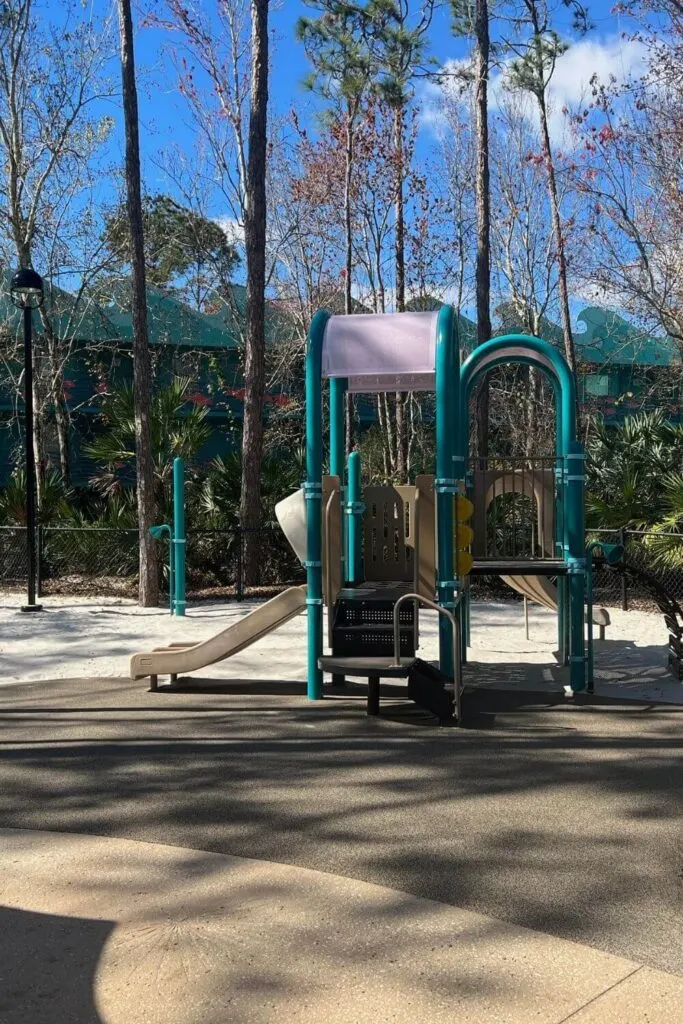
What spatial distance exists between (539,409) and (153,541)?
17.7 metres

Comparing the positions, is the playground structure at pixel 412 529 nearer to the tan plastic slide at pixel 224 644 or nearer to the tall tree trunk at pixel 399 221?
the tan plastic slide at pixel 224 644

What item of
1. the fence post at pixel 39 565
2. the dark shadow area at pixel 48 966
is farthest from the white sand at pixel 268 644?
the dark shadow area at pixel 48 966

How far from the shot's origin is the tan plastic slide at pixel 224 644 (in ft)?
27.4

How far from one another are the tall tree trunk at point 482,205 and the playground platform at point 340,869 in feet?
36.3

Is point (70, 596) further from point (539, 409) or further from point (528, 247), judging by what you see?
point (528, 247)

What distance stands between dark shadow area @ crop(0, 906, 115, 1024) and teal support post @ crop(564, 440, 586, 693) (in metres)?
5.30

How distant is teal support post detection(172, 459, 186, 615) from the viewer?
1334 cm

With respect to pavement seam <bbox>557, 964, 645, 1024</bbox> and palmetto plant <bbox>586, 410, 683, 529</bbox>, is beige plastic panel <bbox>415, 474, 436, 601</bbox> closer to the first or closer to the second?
pavement seam <bbox>557, 964, 645, 1024</bbox>

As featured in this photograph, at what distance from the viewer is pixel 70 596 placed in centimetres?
1567

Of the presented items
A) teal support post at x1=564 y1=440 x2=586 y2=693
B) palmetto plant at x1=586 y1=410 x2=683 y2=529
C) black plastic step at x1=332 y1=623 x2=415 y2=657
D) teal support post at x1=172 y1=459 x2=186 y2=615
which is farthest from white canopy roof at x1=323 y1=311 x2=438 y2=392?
palmetto plant at x1=586 y1=410 x2=683 y2=529

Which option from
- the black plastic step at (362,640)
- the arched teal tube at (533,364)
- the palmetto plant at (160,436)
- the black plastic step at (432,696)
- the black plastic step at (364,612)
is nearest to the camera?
the black plastic step at (432,696)

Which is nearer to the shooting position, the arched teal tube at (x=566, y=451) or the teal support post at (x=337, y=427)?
the arched teal tube at (x=566, y=451)

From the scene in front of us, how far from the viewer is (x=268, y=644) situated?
1089 centimetres

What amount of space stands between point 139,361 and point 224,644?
7.54 metres
